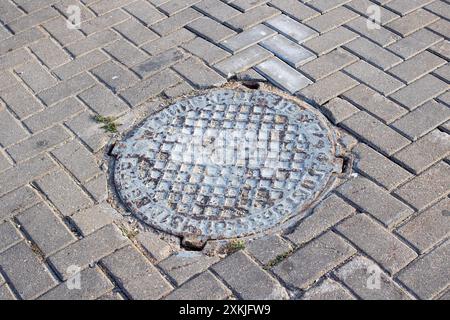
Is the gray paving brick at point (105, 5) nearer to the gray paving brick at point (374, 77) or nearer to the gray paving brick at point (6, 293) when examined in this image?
the gray paving brick at point (374, 77)

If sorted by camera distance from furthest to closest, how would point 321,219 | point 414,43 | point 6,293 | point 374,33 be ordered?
point 374,33 < point 414,43 < point 321,219 < point 6,293

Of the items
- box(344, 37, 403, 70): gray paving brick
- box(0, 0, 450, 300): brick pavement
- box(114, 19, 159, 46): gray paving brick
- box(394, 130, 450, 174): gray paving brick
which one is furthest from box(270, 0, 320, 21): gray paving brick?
box(394, 130, 450, 174): gray paving brick

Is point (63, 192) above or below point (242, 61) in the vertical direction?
below

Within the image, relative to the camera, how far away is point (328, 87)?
371 centimetres

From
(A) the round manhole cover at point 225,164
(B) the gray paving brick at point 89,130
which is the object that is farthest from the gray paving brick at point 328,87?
(B) the gray paving brick at point 89,130

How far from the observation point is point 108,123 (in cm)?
360

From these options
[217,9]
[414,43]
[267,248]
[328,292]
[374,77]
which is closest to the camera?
[328,292]

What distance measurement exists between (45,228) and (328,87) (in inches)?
69.6

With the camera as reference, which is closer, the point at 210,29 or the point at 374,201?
the point at 374,201

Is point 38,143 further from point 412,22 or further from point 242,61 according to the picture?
point 412,22

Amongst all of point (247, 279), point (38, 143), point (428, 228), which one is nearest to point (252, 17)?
point (38, 143)

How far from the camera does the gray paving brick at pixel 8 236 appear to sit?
2.99 meters

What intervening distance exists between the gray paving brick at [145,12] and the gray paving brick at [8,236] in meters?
1.86
